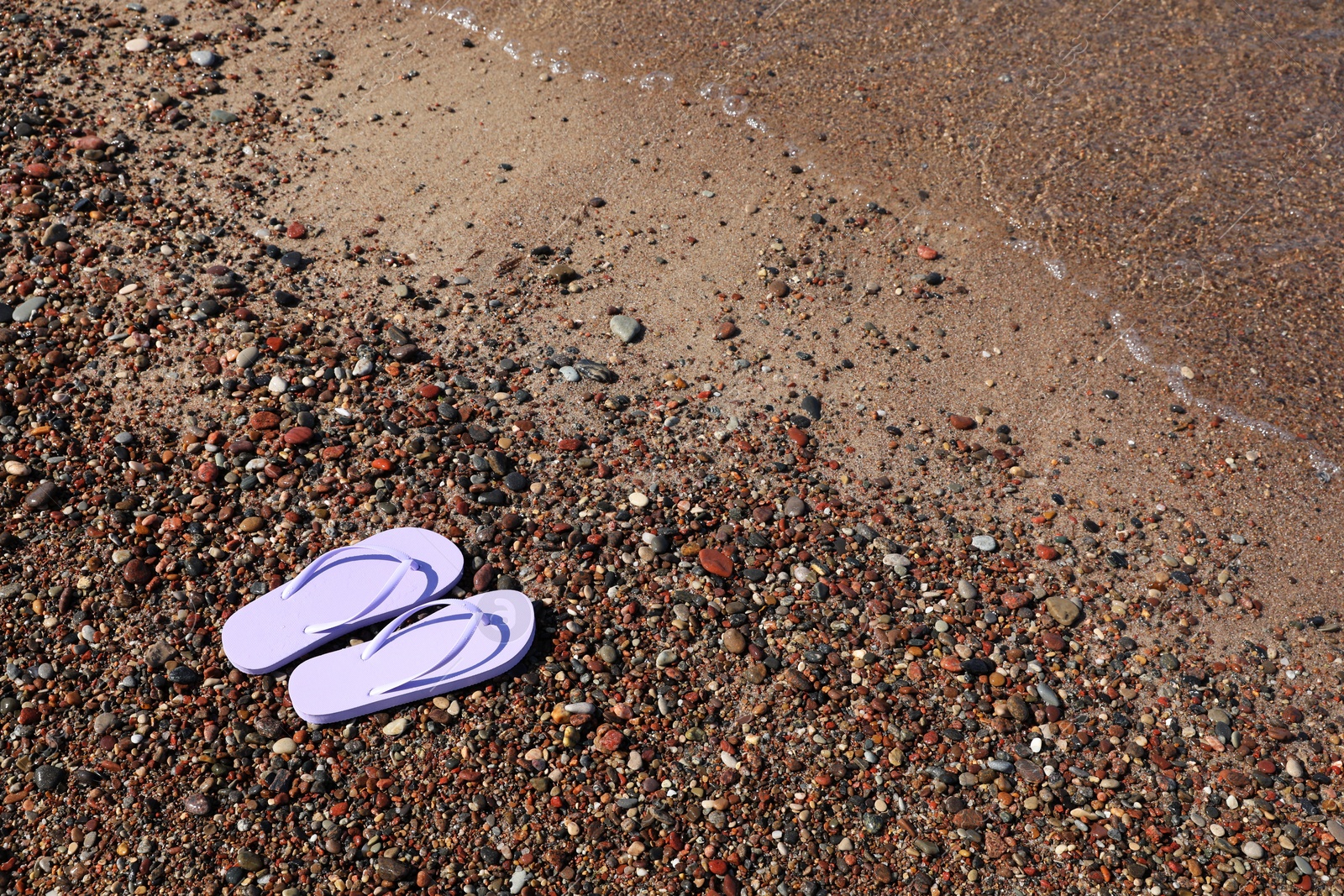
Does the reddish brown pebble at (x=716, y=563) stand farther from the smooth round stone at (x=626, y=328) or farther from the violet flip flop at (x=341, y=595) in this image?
the smooth round stone at (x=626, y=328)

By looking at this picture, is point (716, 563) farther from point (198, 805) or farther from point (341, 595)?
point (198, 805)

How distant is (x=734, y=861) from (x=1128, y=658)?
1.92m

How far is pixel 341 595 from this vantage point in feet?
12.7

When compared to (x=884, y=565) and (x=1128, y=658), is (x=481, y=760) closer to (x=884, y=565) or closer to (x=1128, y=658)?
(x=884, y=565)

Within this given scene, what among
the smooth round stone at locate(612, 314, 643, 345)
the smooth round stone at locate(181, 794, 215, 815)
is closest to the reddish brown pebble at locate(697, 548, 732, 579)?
the smooth round stone at locate(612, 314, 643, 345)

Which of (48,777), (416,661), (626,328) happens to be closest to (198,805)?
(48,777)

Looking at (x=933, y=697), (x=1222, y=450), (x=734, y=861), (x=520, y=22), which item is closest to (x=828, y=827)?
(x=734, y=861)

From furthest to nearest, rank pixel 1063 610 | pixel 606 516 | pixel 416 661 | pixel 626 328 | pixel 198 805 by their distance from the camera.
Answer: pixel 626 328 < pixel 606 516 < pixel 1063 610 < pixel 416 661 < pixel 198 805

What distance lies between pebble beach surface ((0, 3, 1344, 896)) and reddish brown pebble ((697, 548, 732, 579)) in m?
0.01

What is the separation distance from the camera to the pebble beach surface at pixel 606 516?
133 inches

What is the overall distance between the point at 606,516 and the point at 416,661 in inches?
41.1

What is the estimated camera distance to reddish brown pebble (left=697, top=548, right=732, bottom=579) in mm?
4035

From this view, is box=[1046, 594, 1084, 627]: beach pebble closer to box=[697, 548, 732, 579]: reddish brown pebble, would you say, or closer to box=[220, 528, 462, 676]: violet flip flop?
box=[697, 548, 732, 579]: reddish brown pebble

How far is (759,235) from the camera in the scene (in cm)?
552
